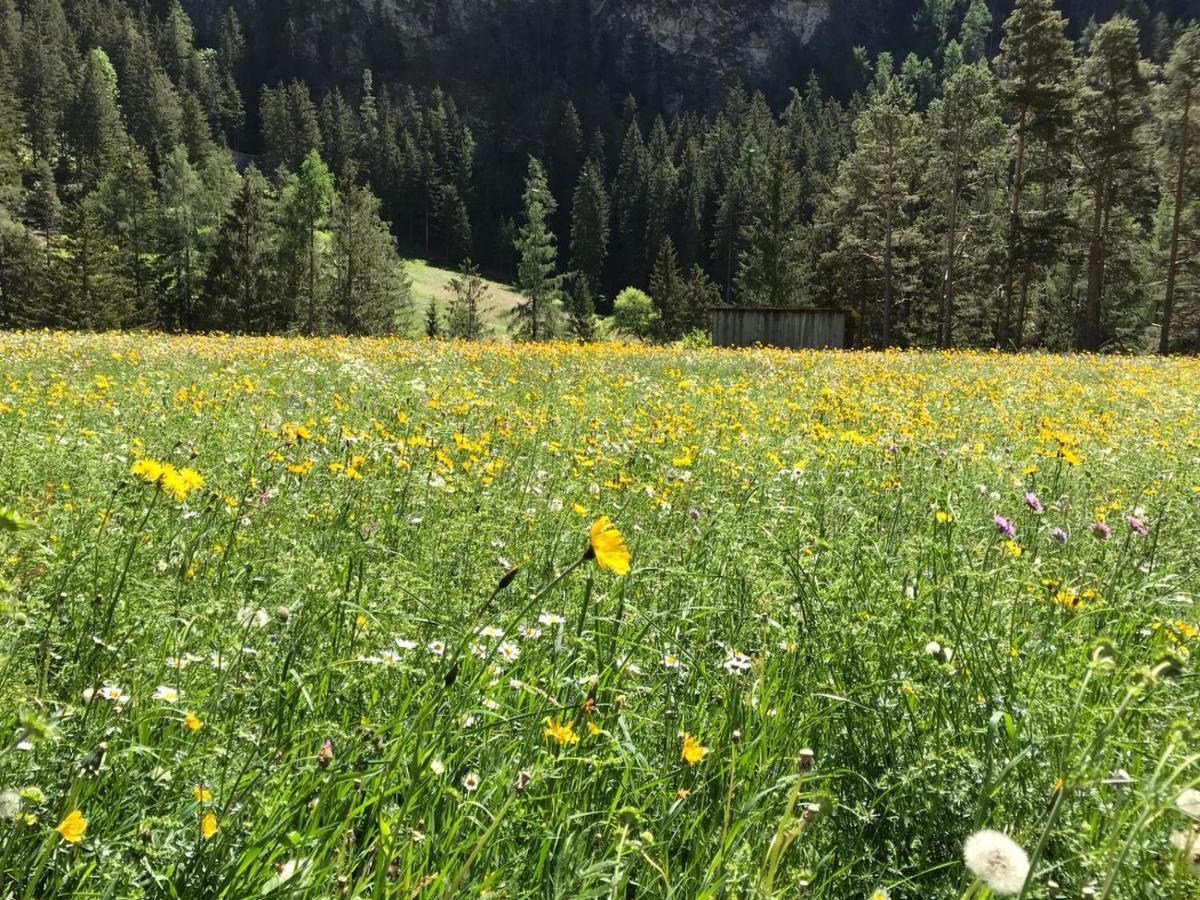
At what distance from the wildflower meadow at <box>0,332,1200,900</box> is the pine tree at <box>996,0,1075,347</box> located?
→ 36152 millimetres

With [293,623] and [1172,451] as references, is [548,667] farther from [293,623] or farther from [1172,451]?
[1172,451]

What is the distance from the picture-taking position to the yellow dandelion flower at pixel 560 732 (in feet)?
5.21

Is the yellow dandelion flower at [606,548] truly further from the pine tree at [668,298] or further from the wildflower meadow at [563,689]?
the pine tree at [668,298]

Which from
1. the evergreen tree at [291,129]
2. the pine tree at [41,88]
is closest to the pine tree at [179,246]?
the pine tree at [41,88]

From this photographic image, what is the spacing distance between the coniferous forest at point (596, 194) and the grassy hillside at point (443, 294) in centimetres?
472

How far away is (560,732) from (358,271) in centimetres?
6118

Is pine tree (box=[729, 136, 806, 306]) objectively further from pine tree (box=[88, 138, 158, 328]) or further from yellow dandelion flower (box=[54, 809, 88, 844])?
yellow dandelion flower (box=[54, 809, 88, 844])

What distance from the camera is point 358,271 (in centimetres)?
5803

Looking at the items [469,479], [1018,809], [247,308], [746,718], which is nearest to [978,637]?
[1018,809]

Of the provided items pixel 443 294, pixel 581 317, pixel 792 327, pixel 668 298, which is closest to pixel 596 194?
pixel 443 294

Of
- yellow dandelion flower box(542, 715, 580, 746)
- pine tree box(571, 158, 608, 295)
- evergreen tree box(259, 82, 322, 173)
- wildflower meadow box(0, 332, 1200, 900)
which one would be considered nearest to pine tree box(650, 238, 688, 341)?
pine tree box(571, 158, 608, 295)

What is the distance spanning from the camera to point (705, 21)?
6594 inches

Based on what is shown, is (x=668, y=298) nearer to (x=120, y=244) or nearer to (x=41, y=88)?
(x=120, y=244)

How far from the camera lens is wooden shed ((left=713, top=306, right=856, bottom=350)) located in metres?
27.5
